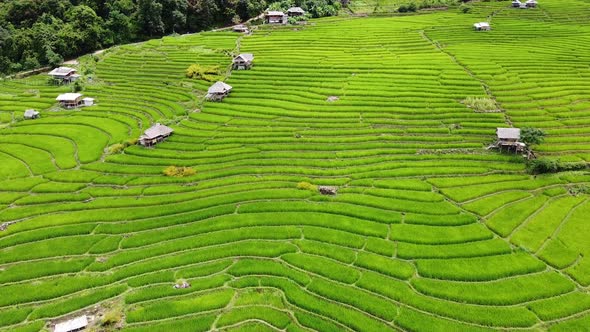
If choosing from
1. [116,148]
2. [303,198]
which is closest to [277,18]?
[116,148]

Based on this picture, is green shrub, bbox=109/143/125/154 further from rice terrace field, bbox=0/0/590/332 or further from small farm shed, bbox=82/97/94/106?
small farm shed, bbox=82/97/94/106

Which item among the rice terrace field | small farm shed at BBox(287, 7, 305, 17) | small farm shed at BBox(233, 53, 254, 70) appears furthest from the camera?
small farm shed at BBox(287, 7, 305, 17)

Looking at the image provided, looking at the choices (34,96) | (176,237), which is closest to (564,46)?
(176,237)

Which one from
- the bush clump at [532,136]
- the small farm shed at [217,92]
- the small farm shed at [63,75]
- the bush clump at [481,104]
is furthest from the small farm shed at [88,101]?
the bush clump at [532,136]

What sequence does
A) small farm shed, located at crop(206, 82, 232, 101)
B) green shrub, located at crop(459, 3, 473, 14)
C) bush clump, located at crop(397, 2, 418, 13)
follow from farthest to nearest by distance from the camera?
bush clump, located at crop(397, 2, 418, 13) < green shrub, located at crop(459, 3, 473, 14) < small farm shed, located at crop(206, 82, 232, 101)

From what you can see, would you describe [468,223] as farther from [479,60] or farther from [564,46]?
[564,46]

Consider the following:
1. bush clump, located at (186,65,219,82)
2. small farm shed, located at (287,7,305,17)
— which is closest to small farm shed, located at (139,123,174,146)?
bush clump, located at (186,65,219,82)

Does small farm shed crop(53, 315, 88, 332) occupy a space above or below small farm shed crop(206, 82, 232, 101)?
below
